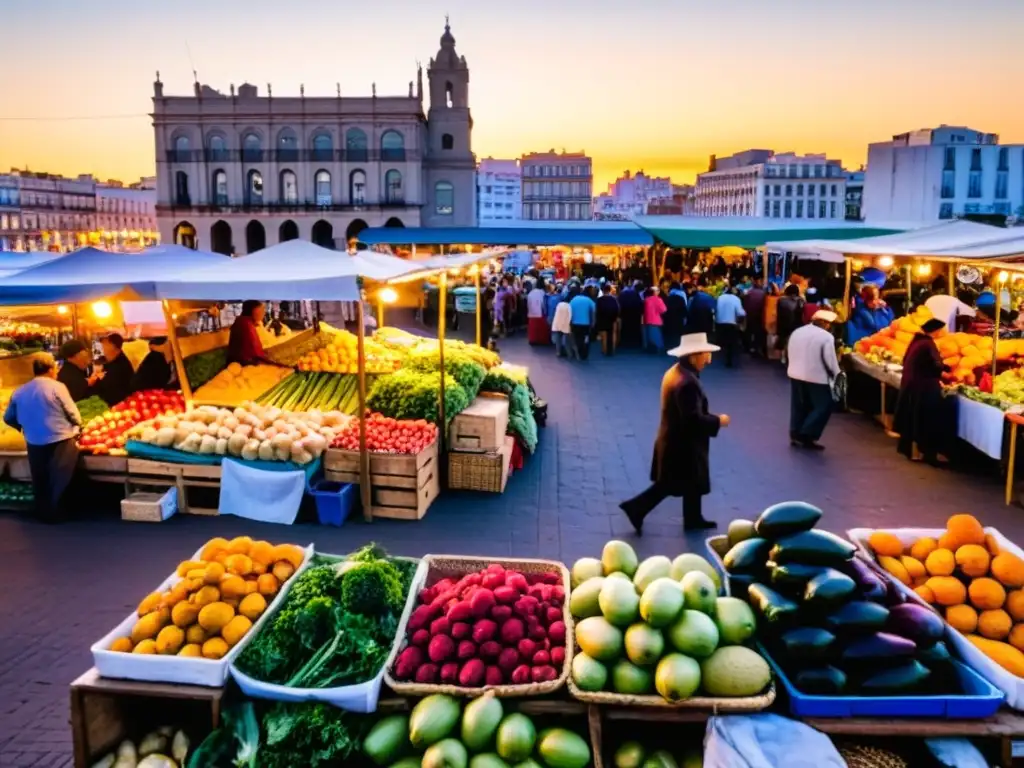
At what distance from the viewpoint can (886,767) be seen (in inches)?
113

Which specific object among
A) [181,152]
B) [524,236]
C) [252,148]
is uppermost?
[252,148]

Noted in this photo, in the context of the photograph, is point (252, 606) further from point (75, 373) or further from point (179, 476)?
point (75, 373)

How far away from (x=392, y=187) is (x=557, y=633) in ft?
185

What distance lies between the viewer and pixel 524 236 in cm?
2262

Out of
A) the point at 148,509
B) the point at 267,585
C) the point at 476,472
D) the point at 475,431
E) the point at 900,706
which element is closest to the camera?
the point at 900,706

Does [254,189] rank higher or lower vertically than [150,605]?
higher

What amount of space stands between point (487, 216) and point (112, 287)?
122 meters

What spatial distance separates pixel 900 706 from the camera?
9.62ft

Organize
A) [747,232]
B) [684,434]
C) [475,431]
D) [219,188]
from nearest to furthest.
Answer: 1. [684,434]
2. [475,431]
3. [747,232]
4. [219,188]

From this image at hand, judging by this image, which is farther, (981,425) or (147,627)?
(981,425)

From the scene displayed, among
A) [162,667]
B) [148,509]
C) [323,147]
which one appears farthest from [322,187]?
[162,667]

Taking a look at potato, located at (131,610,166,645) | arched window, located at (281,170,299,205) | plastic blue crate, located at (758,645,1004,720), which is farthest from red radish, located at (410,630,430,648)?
arched window, located at (281,170,299,205)

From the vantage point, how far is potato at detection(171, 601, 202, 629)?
346 cm

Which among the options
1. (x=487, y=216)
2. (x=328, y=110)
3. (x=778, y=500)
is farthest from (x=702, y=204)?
(x=778, y=500)
